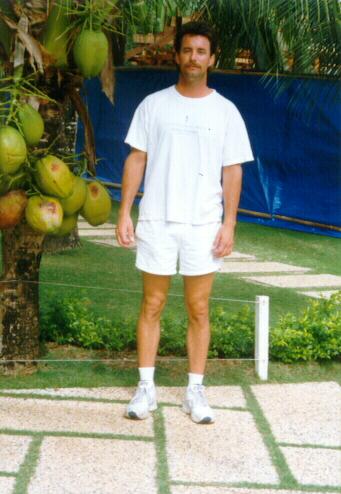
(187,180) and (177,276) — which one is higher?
(187,180)

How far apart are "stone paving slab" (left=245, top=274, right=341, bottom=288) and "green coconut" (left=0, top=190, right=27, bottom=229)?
3959 mm

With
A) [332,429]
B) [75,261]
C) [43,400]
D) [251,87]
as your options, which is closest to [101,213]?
[43,400]

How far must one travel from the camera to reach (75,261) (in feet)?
29.0

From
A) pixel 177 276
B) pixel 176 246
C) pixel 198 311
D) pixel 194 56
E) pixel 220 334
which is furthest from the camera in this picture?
pixel 177 276

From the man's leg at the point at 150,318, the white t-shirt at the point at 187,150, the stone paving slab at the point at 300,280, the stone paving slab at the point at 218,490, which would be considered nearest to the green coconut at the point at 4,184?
the white t-shirt at the point at 187,150

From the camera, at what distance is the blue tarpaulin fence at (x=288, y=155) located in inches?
431

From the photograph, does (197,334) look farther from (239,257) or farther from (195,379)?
(239,257)

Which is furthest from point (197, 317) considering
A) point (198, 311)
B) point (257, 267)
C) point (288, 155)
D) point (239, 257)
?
point (288, 155)

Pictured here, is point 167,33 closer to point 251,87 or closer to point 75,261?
point 75,261

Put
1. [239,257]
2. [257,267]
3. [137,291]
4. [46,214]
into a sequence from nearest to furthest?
[46,214] → [137,291] → [257,267] → [239,257]

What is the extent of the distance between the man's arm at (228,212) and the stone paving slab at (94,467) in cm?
98

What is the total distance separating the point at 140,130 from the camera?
464 centimetres

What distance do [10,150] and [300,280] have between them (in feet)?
15.6

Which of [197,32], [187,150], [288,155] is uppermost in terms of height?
[197,32]
